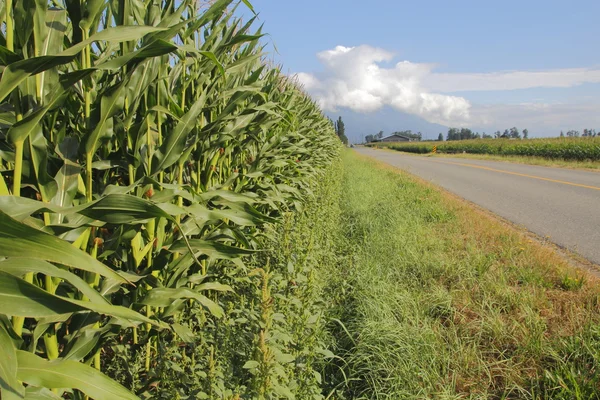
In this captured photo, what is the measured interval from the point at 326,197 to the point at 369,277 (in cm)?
240

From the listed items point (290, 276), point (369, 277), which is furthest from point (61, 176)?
point (369, 277)

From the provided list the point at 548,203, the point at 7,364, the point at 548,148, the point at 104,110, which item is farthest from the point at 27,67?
the point at 548,148

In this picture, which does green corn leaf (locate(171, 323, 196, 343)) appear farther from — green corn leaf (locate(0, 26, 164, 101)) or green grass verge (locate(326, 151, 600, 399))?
green corn leaf (locate(0, 26, 164, 101))

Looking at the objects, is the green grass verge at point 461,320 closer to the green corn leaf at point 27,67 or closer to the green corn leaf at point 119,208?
the green corn leaf at point 119,208

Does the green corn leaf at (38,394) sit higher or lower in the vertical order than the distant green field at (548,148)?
lower

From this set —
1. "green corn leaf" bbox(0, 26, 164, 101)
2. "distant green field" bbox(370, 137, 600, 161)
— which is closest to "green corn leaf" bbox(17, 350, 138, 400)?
"green corn leaf" bbox(0, 26, 164, 101)

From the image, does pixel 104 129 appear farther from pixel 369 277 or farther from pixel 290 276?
pixel 369 277

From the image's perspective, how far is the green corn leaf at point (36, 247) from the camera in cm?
89

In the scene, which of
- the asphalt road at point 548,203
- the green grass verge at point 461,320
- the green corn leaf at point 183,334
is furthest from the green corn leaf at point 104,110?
the asphalt road at point 548,203

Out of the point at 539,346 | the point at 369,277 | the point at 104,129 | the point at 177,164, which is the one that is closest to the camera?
the point at 104,129

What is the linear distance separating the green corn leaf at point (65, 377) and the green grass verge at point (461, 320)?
138cm

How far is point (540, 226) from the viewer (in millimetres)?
5816

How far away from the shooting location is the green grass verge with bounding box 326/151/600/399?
2182 millimetres

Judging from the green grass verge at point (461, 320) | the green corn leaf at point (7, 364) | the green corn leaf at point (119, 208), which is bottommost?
the green grass verge at point (461, 320)
